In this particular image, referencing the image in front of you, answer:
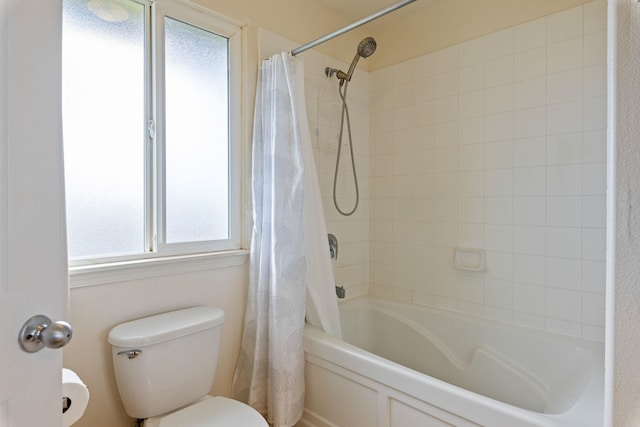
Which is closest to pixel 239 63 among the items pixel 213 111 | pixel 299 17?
pixel 213 111

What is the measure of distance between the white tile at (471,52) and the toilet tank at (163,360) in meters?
2.01

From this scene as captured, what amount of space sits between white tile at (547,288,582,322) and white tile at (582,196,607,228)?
357 mm

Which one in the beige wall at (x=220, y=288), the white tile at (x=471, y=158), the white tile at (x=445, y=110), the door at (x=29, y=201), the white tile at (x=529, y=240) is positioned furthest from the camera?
the white tile at (x=445, y=110)

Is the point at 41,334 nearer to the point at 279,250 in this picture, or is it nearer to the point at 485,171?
the point at 279,250

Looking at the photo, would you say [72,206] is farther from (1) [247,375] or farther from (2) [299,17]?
(2) [299,17]

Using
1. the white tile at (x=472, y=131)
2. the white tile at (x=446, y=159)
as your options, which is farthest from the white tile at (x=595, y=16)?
the white tile at (x=446, y=159)

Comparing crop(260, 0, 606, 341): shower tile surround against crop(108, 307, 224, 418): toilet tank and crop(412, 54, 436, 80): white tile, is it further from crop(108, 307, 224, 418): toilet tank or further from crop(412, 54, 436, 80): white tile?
crop(108, 307, 224, 418): toilet tank

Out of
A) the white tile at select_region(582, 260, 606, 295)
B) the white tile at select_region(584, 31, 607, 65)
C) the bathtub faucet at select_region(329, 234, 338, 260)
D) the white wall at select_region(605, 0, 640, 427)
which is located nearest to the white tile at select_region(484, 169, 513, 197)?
the white tile at select_region(582, 260, 606, 295)

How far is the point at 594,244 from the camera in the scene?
5.49 feet

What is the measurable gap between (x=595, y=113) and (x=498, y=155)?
461mm

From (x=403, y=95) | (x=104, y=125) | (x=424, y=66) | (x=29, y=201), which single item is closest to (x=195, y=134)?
(x=104, y=125)

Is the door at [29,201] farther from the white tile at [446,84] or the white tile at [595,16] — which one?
the white tile at [595,16]

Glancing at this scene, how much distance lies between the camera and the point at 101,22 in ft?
4.75

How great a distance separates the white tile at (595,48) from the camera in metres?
1.63
